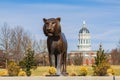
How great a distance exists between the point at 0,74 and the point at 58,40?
226 centimetres

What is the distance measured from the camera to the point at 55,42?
42.8 feet

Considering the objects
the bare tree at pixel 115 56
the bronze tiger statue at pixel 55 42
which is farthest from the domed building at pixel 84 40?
the bronze tiger statue at pixel 55 42

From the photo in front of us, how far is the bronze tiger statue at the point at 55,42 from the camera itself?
1273cm

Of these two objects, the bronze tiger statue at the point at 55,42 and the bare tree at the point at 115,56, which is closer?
the bronze tiger statue at the point at 55,42

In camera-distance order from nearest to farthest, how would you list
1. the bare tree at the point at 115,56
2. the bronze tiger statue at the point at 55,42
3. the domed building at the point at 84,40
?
the bronze tiger statue at the point at 55,42, the bare tree at the point at 115,56, the domed building at the point at 84,40

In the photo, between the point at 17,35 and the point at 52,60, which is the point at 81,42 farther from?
the point at 52,60

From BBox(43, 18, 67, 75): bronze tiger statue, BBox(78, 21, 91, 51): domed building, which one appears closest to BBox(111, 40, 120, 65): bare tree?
BBox(78, 21, 91, 51): domed building

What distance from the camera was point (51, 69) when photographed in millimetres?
12508

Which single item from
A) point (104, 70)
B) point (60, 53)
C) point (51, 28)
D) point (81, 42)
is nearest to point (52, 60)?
point (60, 53)

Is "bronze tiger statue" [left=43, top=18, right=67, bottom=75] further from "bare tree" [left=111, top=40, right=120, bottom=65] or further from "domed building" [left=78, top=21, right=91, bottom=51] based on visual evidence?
"domed building" [left=78, top=21, right=91, bottom=51]

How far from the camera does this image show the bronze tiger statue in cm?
1273

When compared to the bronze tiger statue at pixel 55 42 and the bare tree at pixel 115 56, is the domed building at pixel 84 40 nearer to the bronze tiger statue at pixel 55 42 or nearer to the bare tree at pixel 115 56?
the bare tree at pixel 115 56

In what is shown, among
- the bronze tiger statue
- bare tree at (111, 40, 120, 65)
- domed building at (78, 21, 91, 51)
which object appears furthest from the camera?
domed building at (78, 21, 91, 51)

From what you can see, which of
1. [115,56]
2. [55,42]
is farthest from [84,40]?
[55,42]
